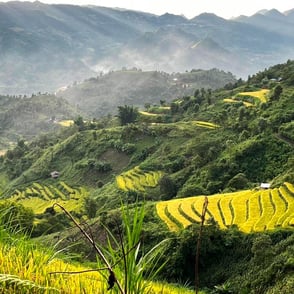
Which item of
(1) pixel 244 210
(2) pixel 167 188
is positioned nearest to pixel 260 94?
(2) pixel 167 188

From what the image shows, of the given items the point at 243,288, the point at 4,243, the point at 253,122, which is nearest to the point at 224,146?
the point at 253,122

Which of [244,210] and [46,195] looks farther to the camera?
A: [46,195]

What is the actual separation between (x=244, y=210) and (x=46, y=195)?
42995 millimetres

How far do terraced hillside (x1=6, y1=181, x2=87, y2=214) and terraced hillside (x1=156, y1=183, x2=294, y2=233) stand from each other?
1091 inches

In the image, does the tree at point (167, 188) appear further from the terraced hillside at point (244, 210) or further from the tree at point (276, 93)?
the tree at point (276, 93)

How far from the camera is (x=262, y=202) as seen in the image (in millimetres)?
31625

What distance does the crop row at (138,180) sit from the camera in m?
56.2

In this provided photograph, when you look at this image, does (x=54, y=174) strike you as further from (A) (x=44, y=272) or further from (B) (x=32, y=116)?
(B) (x=32, y=116)

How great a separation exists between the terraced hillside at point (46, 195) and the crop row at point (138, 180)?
695cm

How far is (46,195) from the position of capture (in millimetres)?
67562

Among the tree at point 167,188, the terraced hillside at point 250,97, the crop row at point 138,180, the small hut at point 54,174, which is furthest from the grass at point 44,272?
the small hut at point 54,174

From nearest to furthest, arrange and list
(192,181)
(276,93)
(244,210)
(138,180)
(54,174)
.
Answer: (244,210) → (192,181) → (138,180) → (276,93) → (54,174)

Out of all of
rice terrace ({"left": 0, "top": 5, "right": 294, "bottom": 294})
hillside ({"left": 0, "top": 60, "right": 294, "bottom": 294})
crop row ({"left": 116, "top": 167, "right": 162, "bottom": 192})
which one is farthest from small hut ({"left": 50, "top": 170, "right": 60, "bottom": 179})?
crop row ({"left": 116, "top": 167, "right": 162, "bottom": 192})

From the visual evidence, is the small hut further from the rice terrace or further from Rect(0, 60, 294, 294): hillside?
Rect(0, 60, 294, 294): hillside
